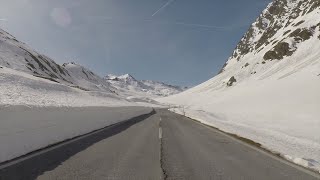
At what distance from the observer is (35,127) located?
11867 mm

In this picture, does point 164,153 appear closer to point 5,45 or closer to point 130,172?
point 130,172

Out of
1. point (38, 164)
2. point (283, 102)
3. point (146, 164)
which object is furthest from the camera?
point (283, 102)

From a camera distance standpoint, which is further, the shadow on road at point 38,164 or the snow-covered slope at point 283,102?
the snow-covered slope at point 283,102

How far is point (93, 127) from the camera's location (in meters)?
21.3

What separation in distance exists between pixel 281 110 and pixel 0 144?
147 ft

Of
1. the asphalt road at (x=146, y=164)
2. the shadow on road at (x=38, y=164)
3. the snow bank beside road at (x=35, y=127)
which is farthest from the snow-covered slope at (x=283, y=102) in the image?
the snow bank beside road at (x=35, y=127)

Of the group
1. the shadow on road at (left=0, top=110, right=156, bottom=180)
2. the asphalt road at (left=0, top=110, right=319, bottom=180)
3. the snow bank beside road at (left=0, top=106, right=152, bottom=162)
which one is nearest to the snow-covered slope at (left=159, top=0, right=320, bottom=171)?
the asphalt road at (left=0, top=110, right=319, bottom=180)

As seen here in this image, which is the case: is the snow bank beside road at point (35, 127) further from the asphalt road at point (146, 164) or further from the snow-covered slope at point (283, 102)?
the snow-covered slope at point (283, 102)

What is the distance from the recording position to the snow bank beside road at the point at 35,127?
32.1 ft

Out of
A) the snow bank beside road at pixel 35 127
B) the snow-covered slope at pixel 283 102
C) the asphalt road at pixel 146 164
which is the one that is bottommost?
the asphalt road at pixel 146 164

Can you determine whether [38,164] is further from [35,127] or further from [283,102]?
[283,102]

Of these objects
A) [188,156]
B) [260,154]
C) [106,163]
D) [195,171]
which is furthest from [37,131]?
[260,154]

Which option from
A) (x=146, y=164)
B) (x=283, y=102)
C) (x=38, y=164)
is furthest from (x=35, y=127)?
(x=283, y=102)

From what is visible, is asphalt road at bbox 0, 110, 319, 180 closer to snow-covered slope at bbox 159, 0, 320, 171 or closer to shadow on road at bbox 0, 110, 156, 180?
shadow on road at bbox 0, 110, 156, 180
